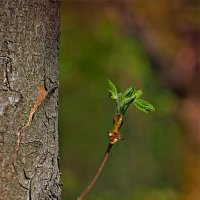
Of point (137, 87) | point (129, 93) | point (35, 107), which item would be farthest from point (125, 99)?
point (137, 87)

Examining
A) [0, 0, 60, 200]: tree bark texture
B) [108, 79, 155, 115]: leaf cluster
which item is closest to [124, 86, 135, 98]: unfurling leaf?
[108, 79, 155, 115]: leaf cluster

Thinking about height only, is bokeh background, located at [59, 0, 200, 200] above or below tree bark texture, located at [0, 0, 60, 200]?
above

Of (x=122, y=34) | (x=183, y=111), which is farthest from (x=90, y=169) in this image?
(x=122, y=34)

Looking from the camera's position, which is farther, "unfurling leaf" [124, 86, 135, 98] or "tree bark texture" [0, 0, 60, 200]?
"unfurling leaf" [124, 86, 135, 98]

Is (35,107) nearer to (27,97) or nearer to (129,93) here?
(27,97)

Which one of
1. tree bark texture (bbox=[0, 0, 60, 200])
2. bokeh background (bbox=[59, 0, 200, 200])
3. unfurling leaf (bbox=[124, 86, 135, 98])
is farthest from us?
bokeh background (bbox=[59, 0, 200, 200])

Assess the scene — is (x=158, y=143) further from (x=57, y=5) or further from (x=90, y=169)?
(x=57, y=5)

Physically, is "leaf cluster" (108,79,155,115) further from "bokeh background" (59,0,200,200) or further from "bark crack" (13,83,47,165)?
"bokeh background" (59,0,200,200)
